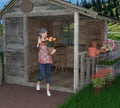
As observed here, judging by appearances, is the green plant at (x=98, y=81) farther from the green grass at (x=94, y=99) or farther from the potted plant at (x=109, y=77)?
the potted plant at (x=109, y=77)

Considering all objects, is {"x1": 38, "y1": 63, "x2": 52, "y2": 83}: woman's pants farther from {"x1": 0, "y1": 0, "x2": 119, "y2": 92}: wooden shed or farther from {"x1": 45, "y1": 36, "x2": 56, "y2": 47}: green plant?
{"x1": 0, "y1": 0, "x2": 119, "y2": 92}: wooden shed

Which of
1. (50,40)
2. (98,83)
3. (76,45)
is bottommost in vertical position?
(98,83)

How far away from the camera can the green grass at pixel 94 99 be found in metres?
7.49

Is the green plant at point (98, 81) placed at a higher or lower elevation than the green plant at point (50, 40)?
lower

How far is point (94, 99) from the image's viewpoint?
8047mm

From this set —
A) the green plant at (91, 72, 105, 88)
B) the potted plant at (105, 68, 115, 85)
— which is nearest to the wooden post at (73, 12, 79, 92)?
the green plant at (91, 72, 105, 88)

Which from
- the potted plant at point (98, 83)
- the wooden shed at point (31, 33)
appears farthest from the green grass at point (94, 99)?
the wooden shed at point (31, 33)

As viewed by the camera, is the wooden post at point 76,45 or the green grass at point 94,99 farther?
the wooden post at point 76,45

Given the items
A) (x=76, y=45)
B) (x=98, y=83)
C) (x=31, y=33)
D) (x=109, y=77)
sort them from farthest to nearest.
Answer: (x=31, y=33) → (x=109, y=77) → (x=76, y=45) → (x=98, y=83)

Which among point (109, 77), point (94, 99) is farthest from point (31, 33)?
point (94, 99)

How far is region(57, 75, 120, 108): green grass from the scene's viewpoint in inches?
295

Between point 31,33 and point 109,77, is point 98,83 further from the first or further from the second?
point 31,33

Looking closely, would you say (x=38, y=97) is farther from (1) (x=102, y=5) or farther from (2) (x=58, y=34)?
(1) (x=102, y=5)

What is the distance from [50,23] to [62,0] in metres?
5.10
